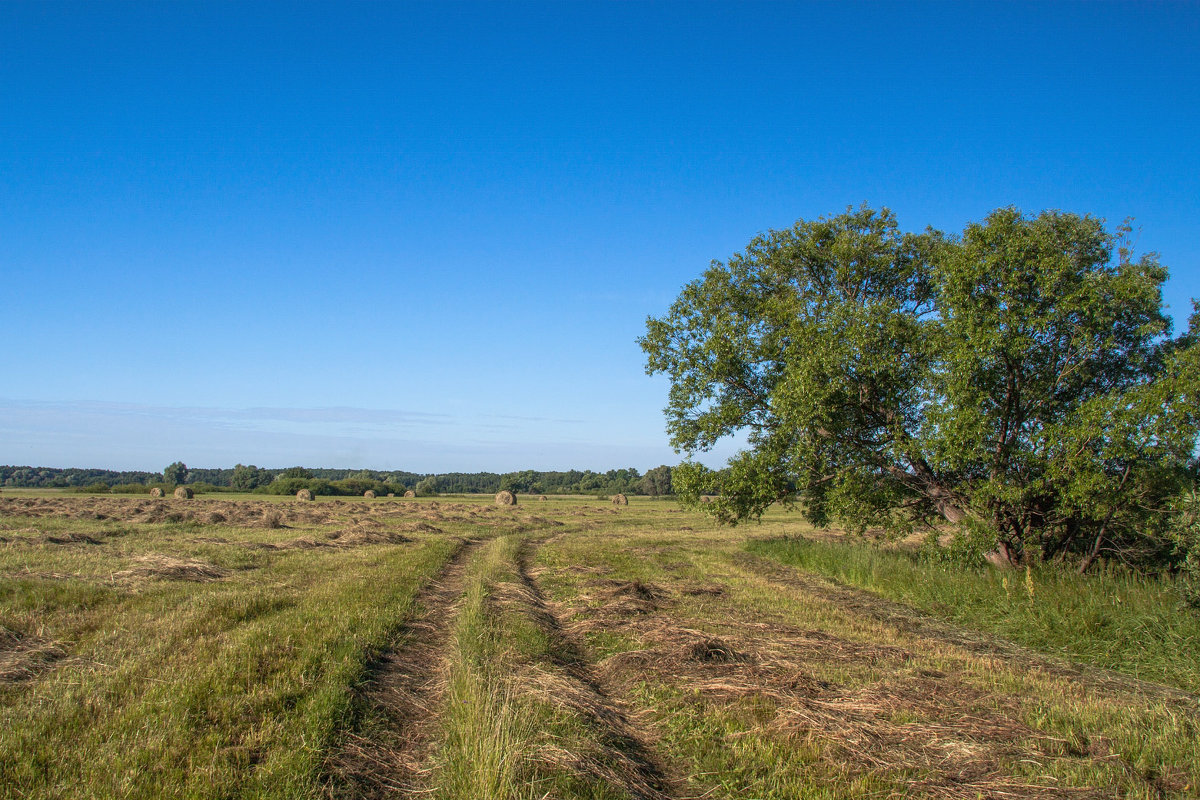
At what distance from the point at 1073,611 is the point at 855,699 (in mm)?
6150

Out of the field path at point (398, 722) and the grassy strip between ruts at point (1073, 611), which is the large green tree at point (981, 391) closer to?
the grassy strip between ruts at point (1073, 611)

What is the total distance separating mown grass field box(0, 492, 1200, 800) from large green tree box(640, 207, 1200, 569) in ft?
8.15

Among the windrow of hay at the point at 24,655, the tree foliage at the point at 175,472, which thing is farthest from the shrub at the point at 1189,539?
the tree foliage at the point at 175,472

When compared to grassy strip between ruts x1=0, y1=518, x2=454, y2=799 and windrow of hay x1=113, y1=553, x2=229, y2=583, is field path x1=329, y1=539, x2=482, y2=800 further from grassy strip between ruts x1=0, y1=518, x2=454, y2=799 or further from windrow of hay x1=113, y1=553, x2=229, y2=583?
windrow of hay x1=113, y1=553, x2=229, y2=583

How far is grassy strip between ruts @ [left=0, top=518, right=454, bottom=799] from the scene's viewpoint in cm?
488

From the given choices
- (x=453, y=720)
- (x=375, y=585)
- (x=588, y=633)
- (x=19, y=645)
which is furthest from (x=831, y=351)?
(x=19, y=645)

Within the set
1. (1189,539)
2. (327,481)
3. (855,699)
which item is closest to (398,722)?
(855,699)

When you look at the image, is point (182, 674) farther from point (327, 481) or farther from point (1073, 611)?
point (327, 481)

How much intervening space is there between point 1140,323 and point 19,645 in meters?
21.4

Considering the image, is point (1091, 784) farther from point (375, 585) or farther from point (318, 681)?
point (375, 585)

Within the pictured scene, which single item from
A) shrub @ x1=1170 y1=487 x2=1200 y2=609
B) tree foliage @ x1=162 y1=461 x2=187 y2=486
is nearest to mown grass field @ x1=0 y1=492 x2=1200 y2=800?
shrub @ x1=1170 y1=487 x2=1200 y2=609

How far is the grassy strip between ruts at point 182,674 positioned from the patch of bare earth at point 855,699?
3653 millimetres

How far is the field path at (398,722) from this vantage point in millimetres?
5032

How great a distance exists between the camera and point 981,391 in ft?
46.8
